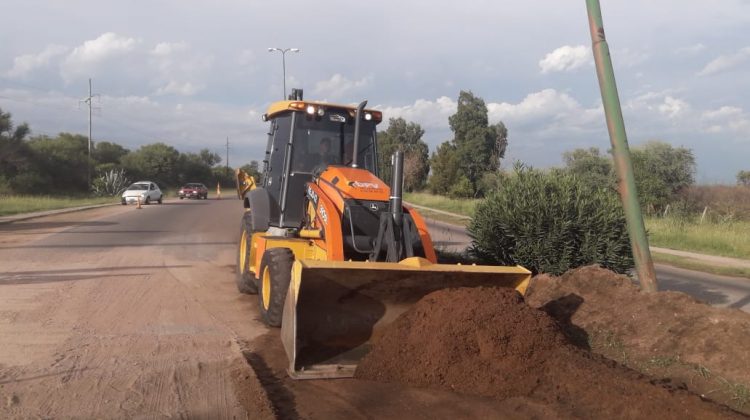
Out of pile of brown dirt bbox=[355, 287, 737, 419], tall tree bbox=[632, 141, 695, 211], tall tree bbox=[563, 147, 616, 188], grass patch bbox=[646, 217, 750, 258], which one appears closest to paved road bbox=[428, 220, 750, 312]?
grass patch bbox=[646, 217, 750, 258]

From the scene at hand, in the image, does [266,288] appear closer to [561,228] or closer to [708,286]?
[561,228]

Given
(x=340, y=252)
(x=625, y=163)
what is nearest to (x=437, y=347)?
(x=340, y=252)

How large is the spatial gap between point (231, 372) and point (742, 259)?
1767cm

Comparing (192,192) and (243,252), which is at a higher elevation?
(243,252)

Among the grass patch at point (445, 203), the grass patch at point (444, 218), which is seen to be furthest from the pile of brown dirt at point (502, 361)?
the grass patch at point (445, 203)

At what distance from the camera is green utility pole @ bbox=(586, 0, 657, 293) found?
22.6ft

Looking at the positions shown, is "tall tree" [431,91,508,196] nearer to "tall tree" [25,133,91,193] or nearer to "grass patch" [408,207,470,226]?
"grass patch" [408,207,470,226]

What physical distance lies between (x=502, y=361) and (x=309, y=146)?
4.48 metres

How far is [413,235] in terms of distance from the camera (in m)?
6.95

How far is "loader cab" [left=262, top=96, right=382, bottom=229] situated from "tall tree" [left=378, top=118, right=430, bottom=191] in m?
40.7

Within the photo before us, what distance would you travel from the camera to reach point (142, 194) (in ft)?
123

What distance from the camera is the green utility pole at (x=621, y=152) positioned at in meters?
6.89

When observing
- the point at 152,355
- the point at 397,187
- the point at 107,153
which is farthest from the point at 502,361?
the point at 107,153

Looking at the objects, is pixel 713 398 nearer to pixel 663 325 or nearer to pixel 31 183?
pixel 663 325
